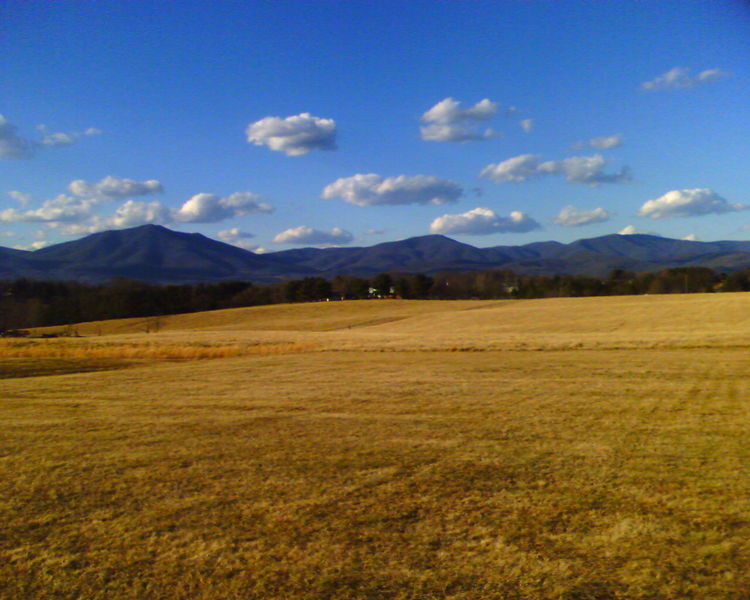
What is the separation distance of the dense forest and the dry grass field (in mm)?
75701

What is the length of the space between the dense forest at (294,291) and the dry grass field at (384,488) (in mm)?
75701

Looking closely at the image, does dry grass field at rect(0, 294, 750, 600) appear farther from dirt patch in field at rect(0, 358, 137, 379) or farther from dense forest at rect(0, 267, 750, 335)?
dense forest at rect(0, 267, 750, 335)

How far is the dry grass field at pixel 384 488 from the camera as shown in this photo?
528cm

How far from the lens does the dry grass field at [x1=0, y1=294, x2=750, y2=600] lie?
5281 mm

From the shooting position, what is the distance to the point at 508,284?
103375 mm

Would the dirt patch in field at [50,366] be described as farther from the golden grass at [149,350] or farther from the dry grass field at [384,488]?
the dry grass field at [384,488]

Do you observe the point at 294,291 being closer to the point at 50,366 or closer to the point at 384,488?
the point at 50,366

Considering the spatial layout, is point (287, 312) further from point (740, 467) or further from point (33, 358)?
point (740, 467)

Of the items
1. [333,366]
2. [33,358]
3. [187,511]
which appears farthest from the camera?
[33,358]

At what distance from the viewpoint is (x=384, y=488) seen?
7594 millimetres

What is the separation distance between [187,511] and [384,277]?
95754 mm

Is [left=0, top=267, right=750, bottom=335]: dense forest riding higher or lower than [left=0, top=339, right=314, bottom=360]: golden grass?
higher

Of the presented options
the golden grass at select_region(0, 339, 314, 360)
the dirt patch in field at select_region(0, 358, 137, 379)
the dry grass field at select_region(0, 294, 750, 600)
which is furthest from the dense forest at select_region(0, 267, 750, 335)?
the dry grass field at select_region(0, 294, 750, 600)

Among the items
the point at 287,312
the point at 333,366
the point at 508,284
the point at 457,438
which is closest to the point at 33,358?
the point at 333,366
